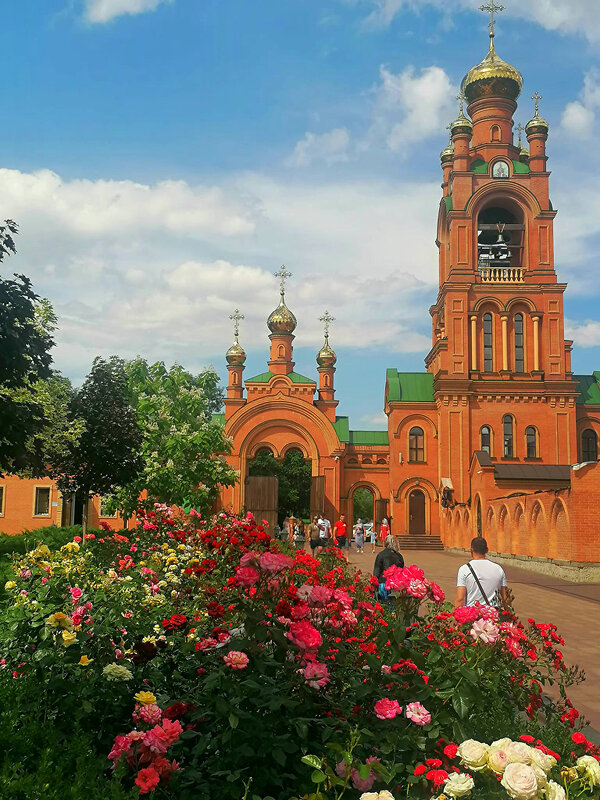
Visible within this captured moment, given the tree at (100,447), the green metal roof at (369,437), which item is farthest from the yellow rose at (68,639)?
the green metal roof at (369,437)

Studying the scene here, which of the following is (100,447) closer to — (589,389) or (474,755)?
(474,755)

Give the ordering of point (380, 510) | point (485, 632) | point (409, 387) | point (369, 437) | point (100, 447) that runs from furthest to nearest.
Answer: point (369, 437) → point (380, 510) → point (409, 387) → point (100, 447) → point (485, 632)

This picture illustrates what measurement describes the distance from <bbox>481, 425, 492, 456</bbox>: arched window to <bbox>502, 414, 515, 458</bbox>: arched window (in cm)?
73

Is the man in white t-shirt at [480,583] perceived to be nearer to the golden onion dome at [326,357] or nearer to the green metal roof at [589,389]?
the green metal roof at [589,389]

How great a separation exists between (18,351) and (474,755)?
32.9ft

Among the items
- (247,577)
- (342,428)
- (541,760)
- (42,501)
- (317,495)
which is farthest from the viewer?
(342,428)

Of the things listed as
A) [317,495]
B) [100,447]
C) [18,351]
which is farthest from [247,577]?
[317,495]

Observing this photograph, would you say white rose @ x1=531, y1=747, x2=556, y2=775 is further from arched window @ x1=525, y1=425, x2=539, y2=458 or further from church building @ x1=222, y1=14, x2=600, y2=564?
arched window @ x1=525, y1=425, x2=539, y2=458

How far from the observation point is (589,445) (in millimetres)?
37906

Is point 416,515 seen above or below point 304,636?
below

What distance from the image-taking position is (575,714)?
3.95 meters

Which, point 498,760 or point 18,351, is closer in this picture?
point 498,760

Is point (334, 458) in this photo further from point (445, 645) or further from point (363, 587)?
point (445, 645)

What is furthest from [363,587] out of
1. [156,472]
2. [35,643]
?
[156,472]
